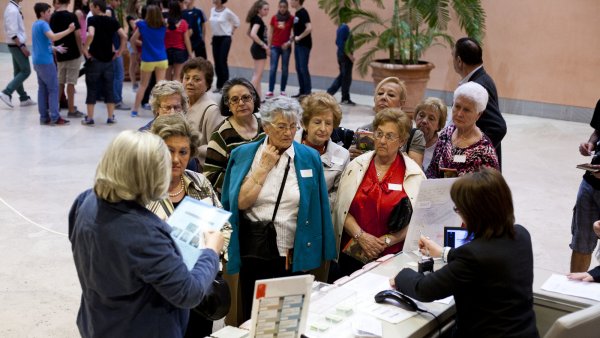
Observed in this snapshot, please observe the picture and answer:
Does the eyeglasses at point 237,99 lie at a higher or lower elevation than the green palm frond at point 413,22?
lower

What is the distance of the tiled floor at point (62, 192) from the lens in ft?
16.3

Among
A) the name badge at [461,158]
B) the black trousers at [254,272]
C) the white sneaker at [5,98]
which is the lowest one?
the white sneaker at [5,98]

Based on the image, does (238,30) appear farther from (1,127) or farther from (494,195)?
(494,195)

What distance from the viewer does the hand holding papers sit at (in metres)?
2.66

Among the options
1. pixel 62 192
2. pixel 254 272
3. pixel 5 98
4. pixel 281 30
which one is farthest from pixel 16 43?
pixel 254 272

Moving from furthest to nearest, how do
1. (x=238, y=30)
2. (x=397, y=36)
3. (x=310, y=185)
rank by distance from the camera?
(x=238, y=30) < (x=397, y=36) < (x=310, y=185)

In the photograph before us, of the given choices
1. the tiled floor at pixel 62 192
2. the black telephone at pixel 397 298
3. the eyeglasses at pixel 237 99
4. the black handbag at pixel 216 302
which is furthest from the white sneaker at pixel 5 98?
the black telephone at pixel 397 298

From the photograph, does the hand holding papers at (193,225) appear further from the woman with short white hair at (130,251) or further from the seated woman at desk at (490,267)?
the seated woman at desk at (490,267)

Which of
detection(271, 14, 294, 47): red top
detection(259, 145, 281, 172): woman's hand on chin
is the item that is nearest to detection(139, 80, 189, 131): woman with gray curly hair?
detection(259, 145, 281, 172): woman's hand on chin

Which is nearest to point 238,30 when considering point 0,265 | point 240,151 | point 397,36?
point 397,36

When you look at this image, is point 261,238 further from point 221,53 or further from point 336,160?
point 221,53

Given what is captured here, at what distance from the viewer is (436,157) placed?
4504 mm

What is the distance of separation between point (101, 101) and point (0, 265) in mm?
6660

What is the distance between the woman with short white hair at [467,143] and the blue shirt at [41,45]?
6.82 metres
